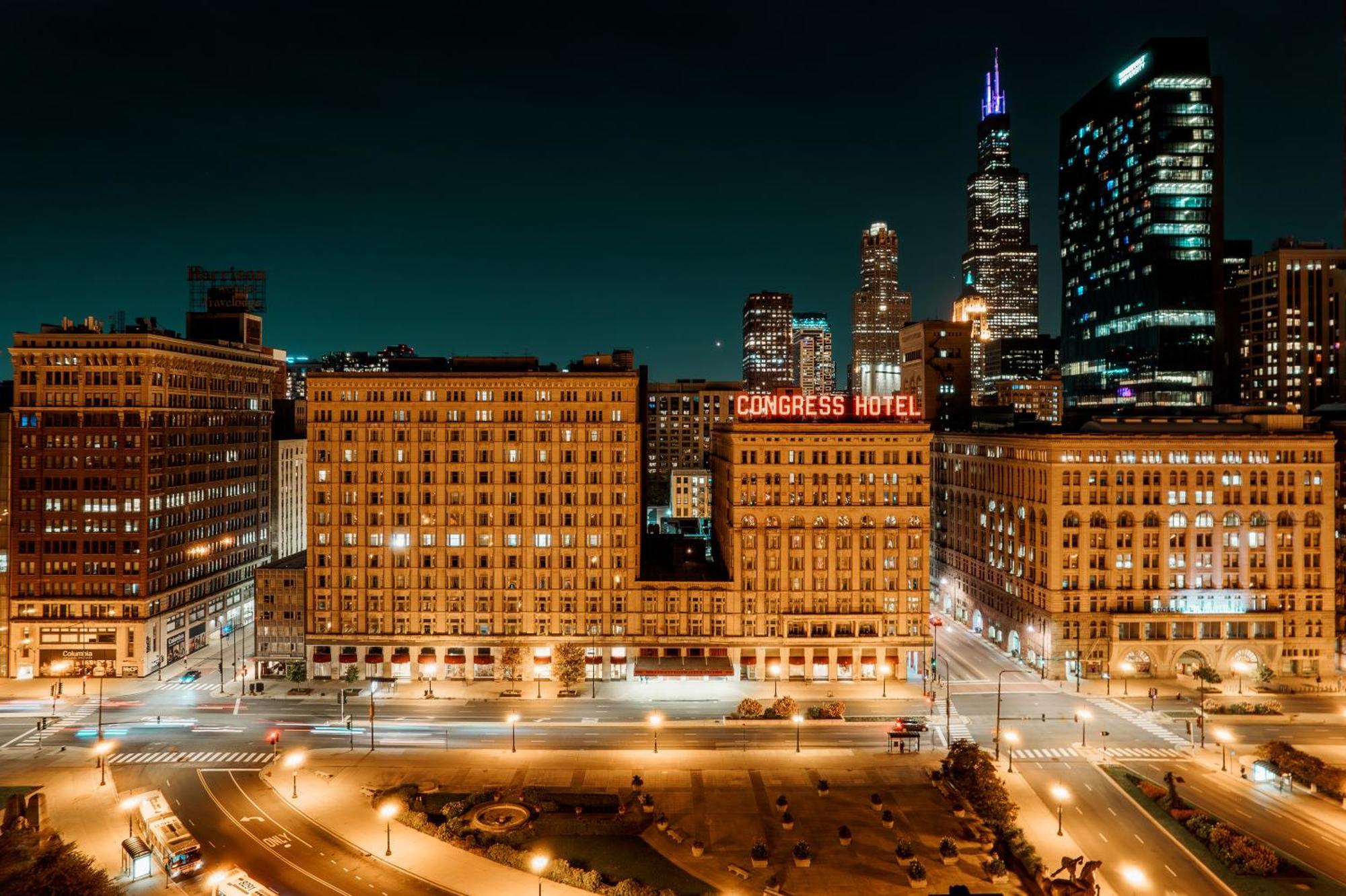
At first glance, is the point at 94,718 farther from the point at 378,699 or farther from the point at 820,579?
the point at 820,579

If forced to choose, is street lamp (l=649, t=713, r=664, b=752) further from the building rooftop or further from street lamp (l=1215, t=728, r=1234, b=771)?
the building rooftop

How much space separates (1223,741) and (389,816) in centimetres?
8543

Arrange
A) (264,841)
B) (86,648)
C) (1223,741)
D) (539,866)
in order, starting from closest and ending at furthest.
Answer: (539,866)
(264,841)
(1223,741)
(86,648)

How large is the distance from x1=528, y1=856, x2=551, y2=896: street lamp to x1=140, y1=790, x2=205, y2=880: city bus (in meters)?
25.8

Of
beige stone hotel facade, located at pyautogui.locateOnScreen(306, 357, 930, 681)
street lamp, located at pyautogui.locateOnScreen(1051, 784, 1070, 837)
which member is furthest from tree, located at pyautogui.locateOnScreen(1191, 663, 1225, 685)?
street lamp, located at pyautogui.locateOnScreen(1051, 784, 1070, 837)

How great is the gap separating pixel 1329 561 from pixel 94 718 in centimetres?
16371

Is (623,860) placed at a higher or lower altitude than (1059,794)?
lower

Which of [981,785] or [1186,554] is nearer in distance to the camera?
[981,785]

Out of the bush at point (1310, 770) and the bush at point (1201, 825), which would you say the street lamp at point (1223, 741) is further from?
the bush at point (1201, 825)

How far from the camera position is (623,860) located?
70.6m

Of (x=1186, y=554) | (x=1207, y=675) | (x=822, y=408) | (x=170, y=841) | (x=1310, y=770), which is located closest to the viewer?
(x=170, y=841)

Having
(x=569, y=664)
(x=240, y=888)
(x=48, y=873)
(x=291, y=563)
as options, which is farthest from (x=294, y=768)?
(x=291, y=563)

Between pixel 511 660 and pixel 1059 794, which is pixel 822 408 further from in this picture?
pixel 1059 794

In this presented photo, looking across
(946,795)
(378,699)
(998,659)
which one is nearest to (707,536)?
(998,659)
